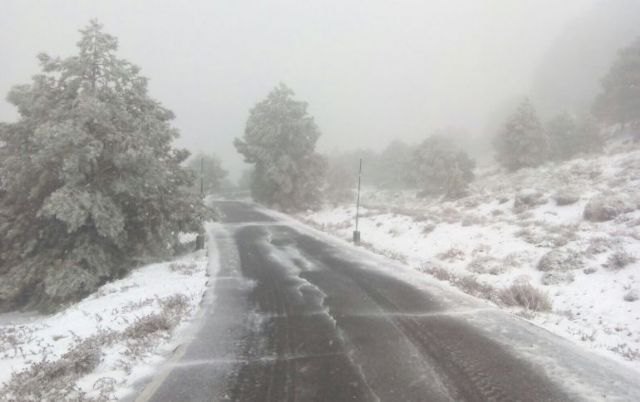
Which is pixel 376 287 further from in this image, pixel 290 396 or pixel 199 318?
pixel 290 396

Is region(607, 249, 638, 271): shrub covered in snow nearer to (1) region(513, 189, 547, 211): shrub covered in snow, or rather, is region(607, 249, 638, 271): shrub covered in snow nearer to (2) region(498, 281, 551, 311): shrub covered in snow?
(2) region(498, 281, 551, 311): shrub covered in snow

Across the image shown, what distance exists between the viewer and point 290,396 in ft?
17.7

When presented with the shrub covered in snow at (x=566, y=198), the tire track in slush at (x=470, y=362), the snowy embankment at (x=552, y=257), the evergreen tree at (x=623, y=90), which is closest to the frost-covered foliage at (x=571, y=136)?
the evergreen tree at (x=623, y=90)

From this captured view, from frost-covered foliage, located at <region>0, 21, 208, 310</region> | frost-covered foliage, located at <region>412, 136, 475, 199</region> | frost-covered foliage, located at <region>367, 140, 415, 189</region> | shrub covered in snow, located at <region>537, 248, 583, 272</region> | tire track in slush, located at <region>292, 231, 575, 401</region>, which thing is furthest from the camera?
frost-covered foliage, located at <region>367, 140, 415, 189</region>

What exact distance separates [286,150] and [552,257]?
36743 millimetres

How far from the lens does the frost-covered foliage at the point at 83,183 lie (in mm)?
13992

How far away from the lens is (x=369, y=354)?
683 centimetres

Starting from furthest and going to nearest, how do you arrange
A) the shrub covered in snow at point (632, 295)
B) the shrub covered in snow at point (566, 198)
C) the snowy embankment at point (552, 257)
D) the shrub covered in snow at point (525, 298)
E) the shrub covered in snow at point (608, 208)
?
the shrub covered in snow at point (566, 198), the shrub covered in snow at point (608, 208), the shrub covered in snow at point (525, 298), the shrub covered in snow at point (632, 295), the snowy embankment at point (552, 257)

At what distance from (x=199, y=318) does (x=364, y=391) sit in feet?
15.1

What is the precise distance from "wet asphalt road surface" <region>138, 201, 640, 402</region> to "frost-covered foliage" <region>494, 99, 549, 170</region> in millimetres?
47554

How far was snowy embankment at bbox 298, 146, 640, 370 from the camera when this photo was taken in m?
8.65

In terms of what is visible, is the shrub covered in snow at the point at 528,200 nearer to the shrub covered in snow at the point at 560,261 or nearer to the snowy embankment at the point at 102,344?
the shrub covered in snow at the point at 560,261

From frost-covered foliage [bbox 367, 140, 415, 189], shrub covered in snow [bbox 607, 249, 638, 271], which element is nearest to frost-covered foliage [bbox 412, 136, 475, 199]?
frost-covered foliage [bbox 367, 140, 415, 189]

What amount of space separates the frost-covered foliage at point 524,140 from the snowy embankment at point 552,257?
2759cm
